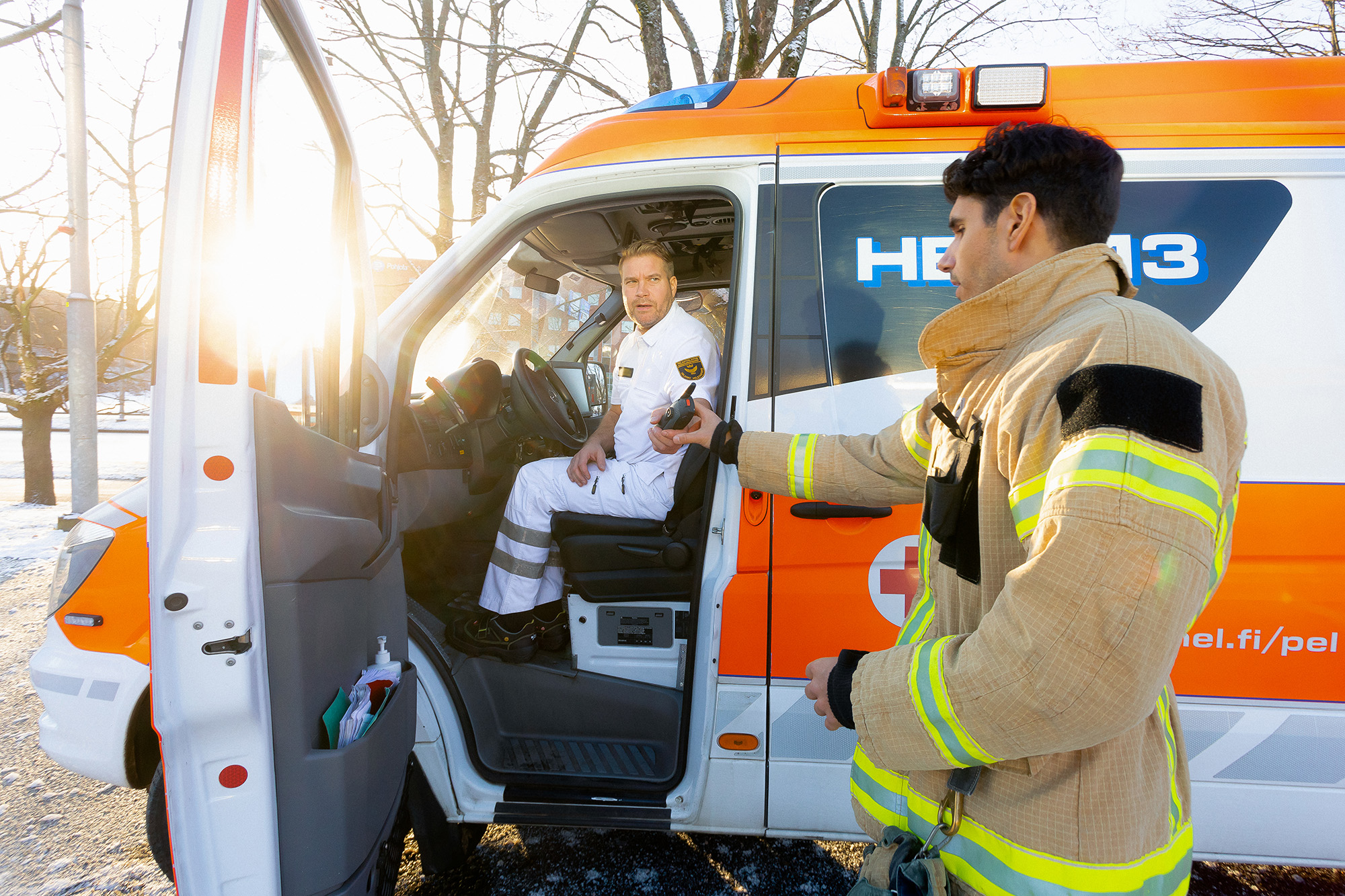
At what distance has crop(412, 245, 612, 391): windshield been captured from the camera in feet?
7.46

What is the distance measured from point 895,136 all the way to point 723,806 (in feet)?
5.79

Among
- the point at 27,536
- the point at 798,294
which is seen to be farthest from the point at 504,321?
the point at 27,536

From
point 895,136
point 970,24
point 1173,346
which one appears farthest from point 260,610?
point 970,24

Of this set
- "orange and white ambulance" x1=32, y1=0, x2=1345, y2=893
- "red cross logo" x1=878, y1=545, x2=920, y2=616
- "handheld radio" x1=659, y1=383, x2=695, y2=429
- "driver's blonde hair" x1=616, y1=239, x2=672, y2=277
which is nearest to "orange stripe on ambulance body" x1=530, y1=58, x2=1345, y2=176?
"orange and white ambulance" x1=32, y1=0, x2=1345, y2=893

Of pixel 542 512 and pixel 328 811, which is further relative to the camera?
pixel 542 512

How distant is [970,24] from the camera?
9273 millimetres

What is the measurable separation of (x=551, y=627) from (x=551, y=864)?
2.38 ft

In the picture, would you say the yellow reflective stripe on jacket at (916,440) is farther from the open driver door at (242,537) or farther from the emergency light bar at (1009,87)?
the open driver door at (242,537)

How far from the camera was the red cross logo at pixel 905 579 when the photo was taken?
1707 mm

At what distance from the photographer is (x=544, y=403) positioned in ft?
8.09

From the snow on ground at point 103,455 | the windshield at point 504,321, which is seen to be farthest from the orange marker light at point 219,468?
the snow on ground at point 103,455

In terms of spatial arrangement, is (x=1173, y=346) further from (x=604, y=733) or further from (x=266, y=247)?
(x=604, y=733)

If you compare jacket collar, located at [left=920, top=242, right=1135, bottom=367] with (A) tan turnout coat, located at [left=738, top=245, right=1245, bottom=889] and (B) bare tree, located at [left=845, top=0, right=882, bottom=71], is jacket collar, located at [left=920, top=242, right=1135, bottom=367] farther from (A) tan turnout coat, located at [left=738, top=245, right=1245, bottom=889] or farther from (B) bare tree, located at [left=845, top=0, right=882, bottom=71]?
(B) bare tree, located at [left=845, top=0, right=882, bottom=71]

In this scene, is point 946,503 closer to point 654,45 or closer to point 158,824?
point 158,824
